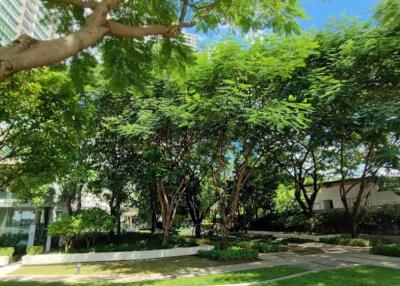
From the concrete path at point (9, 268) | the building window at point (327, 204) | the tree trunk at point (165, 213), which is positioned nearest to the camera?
the concrete path at point (9, 268)

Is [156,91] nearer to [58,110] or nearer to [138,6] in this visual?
[58,110]

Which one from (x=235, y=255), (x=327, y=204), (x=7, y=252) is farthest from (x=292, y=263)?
(x=327, y=204)

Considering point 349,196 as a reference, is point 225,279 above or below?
below

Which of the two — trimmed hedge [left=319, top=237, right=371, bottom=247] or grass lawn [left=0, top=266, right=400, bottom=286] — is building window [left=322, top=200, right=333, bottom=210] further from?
grass lawn [left=0, top=266, right=400, bottom=286]

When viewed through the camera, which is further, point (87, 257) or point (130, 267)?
point (87, 257)

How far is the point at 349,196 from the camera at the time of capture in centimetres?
2530

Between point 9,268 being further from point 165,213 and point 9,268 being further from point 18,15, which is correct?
point 18,15

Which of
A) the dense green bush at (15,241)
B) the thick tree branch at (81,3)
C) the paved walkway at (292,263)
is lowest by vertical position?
the paved walkway at (292,263)

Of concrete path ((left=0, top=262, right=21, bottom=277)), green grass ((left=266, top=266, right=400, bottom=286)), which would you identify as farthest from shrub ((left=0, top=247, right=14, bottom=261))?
green grass ((left=266, top=266, right=400, bottom=286))

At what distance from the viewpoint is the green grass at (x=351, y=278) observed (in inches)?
363

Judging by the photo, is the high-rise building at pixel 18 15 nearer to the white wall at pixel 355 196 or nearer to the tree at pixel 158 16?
the white wall at pixel 355 196

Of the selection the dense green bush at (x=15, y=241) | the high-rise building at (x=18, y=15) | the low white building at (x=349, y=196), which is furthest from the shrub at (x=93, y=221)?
the high-rise building at (x=18, y=15)

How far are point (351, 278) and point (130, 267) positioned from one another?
8.49 meters

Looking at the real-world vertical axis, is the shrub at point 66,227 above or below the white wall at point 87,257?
above
